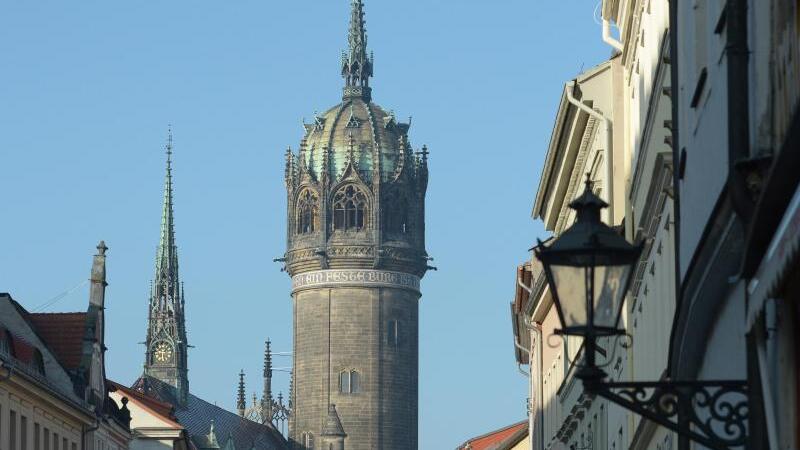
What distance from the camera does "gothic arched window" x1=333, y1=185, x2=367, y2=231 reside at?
14288 centimetres

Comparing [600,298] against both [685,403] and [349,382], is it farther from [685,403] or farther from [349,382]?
[349,382]

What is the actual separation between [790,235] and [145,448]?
206ft

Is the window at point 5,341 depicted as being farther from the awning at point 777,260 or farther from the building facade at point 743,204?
the awning at point 777,260

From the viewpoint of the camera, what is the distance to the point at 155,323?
151 metres

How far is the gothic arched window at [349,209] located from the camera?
142875mm

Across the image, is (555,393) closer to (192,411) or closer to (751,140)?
(751,140)

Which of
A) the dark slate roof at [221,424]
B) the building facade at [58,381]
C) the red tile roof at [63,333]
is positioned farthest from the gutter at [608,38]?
the dark slate roof at [221,424]

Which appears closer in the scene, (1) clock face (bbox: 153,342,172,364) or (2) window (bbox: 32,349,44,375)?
(2) window (bbox: 32,349,44,375)


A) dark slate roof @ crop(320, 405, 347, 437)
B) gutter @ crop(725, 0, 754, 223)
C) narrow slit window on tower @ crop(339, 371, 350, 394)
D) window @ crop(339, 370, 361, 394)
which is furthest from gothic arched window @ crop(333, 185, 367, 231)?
gutter @ crop(725, 0, 754, 223)

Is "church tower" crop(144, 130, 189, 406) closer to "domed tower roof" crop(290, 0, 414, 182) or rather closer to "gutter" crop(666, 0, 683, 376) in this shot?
"domed tower roof" crop(290, 0, 414, 182)

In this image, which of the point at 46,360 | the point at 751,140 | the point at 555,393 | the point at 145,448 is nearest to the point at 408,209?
the point at 145,448

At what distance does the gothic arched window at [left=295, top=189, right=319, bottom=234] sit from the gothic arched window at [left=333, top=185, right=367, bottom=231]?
114 cm

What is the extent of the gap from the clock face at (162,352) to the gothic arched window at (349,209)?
49.7ft

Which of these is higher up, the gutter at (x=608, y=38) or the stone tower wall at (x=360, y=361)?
the stone tower wall at (x=360, y=361)
